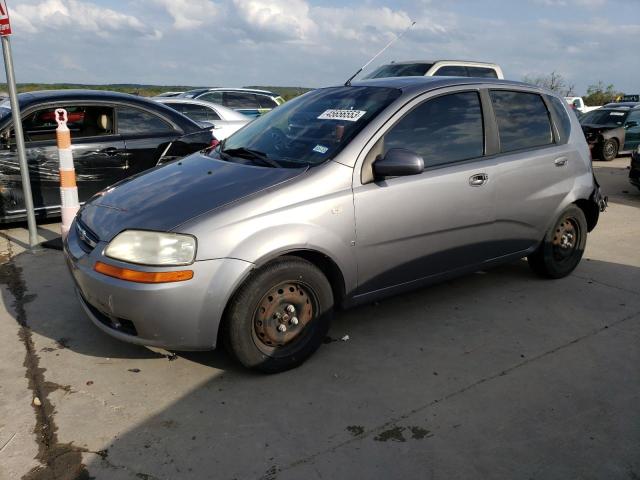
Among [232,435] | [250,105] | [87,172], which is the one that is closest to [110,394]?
[232,435]

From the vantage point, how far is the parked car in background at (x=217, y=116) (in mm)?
8366

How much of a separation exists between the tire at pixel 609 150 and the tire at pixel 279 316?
12988mm

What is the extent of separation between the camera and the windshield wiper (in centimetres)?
362

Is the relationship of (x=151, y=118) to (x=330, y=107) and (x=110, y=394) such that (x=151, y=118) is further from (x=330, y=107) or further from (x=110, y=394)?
(x=110, y=394)

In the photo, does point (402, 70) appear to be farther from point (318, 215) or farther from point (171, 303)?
point (171, 303)

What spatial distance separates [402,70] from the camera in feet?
36.5

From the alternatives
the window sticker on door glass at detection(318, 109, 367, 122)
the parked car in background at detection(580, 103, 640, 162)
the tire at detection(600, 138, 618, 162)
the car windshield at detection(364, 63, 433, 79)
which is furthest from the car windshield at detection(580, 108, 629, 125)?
the window sticker on door glass at detection(318, 109, 367, 122)

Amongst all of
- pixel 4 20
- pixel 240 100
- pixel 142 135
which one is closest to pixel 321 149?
pixel 4 20

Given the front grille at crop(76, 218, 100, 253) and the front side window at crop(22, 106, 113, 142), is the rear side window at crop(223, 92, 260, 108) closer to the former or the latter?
the front side window at crop(22, 106, 113, 142)

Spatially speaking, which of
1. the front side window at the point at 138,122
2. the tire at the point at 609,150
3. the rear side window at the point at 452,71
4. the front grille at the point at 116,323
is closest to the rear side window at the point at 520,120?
the front grille at the point at 116,323

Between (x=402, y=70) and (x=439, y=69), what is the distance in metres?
0.79

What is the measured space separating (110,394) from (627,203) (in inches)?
329

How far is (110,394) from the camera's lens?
315 centimetres

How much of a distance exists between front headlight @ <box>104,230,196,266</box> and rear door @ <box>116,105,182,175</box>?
12.3ft
